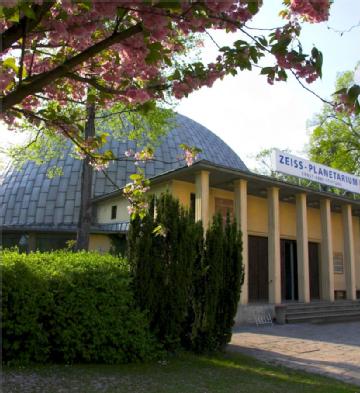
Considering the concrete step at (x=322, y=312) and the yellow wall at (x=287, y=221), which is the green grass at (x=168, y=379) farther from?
the yellow wall at (x=287, y=221)

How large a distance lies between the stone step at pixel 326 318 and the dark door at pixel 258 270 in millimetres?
2420

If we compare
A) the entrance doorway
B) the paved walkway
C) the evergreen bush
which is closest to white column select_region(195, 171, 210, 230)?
the paved walkway

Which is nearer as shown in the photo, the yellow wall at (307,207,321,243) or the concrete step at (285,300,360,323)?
the concrete step at (285,300,360,323)

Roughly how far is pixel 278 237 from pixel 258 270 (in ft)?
7.58

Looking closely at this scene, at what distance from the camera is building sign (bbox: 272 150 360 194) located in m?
17.0

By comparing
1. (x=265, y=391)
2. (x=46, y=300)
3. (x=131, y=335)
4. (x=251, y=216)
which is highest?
(x=251, y=216)

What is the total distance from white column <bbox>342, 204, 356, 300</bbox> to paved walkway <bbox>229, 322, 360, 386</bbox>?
17.2 ft

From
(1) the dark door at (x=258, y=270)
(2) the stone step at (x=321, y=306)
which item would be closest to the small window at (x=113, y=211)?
(1) the dark door at (x=258, y=270)

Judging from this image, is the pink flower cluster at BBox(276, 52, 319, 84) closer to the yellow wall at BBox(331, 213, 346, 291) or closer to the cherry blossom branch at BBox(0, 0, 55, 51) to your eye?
the cherry blossom branch at BBox(0, 0, 55, 51)

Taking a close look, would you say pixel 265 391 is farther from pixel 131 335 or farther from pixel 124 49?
pixel 124 49

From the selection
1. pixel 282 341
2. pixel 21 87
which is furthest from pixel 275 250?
pixel 21 87

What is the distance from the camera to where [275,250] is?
647 inches

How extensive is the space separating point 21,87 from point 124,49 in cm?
98

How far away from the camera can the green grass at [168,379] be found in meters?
6.23
